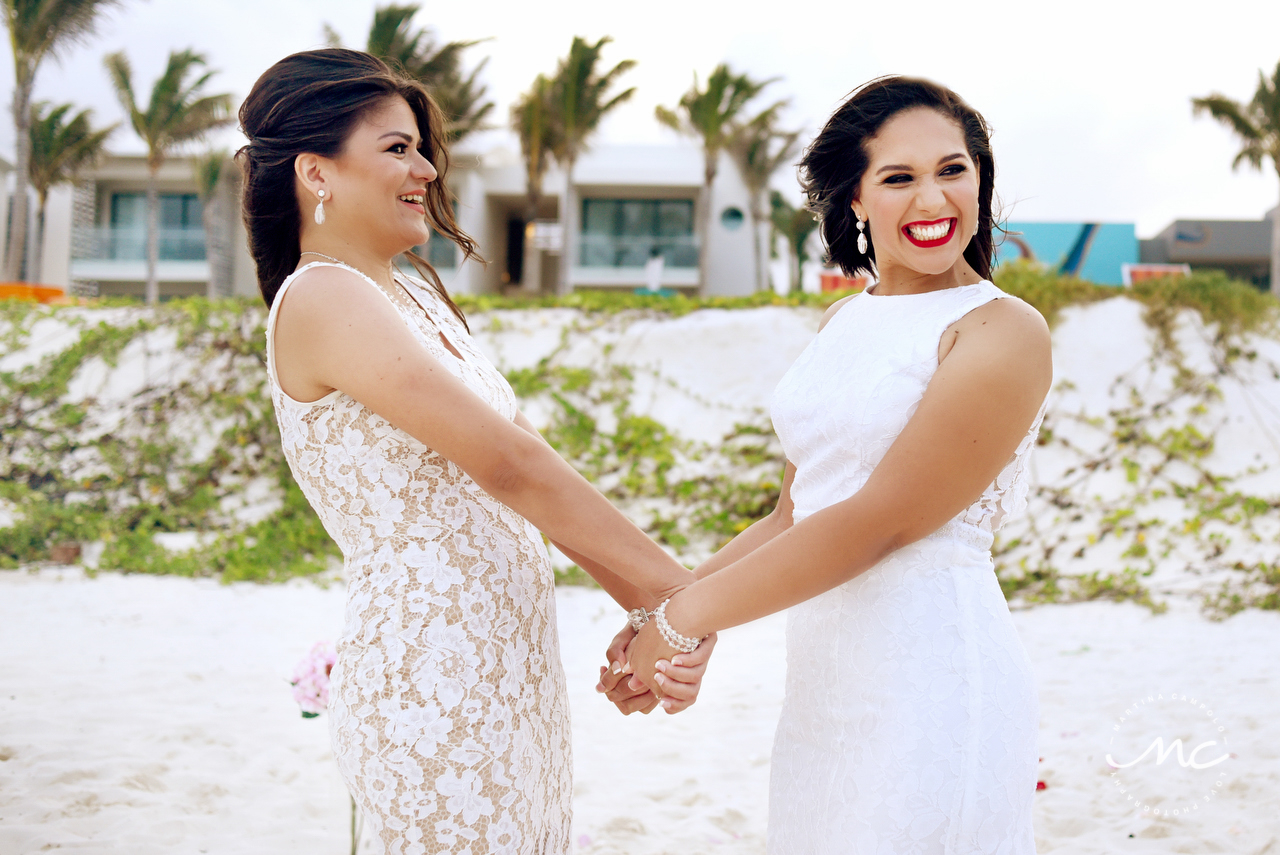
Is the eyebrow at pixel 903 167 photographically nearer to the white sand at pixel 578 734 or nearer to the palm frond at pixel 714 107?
the white sand at pixel 578 734

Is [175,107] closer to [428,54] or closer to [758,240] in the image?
[428,54]

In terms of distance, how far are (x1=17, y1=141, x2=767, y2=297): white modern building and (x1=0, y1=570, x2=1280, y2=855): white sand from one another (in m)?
16.8

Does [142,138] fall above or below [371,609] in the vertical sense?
above

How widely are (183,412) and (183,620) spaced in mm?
3308

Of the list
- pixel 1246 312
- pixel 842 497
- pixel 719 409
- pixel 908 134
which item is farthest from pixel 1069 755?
pixel 1246 312

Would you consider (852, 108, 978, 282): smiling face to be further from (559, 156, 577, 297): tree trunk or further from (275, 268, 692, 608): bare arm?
(559, 156, 577, 297): tree trunk

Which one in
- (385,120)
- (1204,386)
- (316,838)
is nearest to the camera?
(385,120)

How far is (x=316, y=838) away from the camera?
2820mm

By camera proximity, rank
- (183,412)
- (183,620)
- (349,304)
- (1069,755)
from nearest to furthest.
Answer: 1. (349,304)
2. (1069,755)
3. (183,620)
4. (183,412)

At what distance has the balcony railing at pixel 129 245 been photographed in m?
22.5

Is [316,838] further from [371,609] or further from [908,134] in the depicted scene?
[908,134]

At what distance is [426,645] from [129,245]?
83.5ft

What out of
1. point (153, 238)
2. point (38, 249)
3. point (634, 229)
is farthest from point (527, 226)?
point (38, 249)
